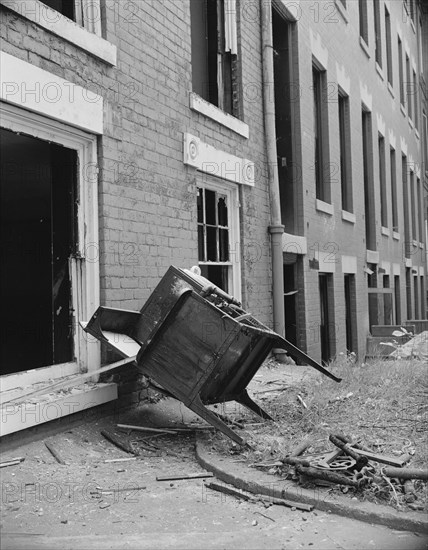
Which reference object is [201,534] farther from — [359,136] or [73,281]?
[359,136]

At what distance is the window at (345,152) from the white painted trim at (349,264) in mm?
1062

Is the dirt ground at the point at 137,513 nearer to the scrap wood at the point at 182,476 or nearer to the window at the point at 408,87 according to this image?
the scrap wood at the point at 182,476

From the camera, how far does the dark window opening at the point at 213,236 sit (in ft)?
23.7

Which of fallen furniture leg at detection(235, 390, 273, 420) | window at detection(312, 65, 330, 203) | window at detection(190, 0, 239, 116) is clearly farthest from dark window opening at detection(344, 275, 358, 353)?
fallen furniture leg at detection(235, 390, 273, 420)

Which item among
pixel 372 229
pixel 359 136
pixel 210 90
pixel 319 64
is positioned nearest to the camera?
pixel 210 90

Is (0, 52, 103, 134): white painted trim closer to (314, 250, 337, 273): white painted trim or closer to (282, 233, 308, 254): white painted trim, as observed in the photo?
(282, 233, 308, 254): white painted trim

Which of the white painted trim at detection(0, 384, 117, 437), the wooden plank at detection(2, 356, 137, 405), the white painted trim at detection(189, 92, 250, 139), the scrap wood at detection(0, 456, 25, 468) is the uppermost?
the white painted trim at detection(189, 92, 250, 139)

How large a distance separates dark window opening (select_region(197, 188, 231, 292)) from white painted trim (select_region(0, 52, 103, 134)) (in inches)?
91.0

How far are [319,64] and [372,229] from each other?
516 centimetres

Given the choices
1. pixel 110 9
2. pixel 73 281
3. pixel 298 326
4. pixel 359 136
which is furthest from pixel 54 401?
pixel 359 136

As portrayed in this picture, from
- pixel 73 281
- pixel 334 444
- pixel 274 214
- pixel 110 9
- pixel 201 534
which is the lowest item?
pixel 201 534

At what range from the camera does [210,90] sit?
788 cm

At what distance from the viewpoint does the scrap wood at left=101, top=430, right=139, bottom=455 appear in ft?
15.0

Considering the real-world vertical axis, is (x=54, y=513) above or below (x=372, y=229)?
below
